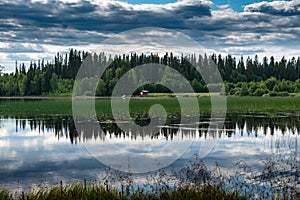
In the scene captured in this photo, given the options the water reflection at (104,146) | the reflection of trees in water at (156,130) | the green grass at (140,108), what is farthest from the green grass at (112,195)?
the green grass at (140,108)

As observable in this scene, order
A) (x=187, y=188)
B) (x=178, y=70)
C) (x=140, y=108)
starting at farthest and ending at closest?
(x=178, y=70)
(x=140, y=108)
(x=187, y=188)

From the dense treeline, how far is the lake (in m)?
106

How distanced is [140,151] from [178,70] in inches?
4972

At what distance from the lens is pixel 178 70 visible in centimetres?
14712

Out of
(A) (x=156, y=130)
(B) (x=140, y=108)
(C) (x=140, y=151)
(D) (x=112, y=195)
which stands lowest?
(C) (x=140, y=151)

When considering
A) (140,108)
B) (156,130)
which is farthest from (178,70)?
(156,130)

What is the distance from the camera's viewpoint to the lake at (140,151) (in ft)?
52.2

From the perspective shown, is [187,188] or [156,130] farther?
[156,130]

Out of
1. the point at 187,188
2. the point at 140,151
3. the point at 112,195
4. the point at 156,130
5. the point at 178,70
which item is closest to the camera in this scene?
the point at 112,195

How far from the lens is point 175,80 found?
4550 inches

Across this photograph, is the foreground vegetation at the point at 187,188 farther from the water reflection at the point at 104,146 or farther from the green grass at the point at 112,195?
the water reflection at the point at 104,146

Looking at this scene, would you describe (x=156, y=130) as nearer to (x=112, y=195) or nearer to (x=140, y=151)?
(x=140, y=151)

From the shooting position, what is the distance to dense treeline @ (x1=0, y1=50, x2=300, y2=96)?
143 meters

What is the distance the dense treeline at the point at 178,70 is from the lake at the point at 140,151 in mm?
105858
